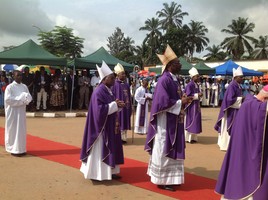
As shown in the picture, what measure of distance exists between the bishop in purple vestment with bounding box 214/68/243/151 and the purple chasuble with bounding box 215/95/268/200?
491 cm

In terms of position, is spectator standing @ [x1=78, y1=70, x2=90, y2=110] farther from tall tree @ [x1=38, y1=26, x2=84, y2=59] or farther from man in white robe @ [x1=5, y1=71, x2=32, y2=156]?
tall tree @ [x1=38, y1=26, x2=84, y2=59]

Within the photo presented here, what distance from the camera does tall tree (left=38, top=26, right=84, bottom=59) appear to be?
Answer: 3916 centimetres

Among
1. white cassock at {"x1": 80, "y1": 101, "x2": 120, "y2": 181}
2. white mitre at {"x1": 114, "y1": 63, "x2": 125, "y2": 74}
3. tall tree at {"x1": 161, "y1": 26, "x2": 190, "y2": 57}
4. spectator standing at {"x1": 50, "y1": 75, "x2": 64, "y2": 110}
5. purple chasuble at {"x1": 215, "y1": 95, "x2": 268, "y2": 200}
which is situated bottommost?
white cassock at {"x1": 80, "y1": 101, "x2": 120, "y2": 181}

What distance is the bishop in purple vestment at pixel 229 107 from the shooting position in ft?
29.0

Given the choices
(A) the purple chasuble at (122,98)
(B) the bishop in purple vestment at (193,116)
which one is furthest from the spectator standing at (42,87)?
(B) the bishop in purple vestment at (193,116)

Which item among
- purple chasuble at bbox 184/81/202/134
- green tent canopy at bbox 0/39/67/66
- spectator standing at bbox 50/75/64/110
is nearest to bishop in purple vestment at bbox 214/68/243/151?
purple chasuble at bbox 184/81/202/134

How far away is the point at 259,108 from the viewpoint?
3828 millimetres

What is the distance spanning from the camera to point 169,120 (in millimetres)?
5750

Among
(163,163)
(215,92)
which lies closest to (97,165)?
(163,163)

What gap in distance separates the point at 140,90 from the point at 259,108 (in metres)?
7.95

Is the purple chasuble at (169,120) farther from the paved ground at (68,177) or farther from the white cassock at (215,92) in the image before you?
the white cassock at (215,92)

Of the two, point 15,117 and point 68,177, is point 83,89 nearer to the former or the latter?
point 15,117

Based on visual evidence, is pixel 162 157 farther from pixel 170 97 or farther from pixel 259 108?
pixel 259 108

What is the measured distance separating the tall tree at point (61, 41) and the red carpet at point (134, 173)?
3105 centimetres
